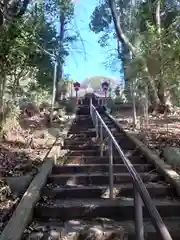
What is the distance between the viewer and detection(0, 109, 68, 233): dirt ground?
453 cm

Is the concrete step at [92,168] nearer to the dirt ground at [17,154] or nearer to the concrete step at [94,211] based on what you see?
the dirt ground at [17,154]

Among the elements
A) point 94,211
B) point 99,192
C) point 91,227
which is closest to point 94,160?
point 99,192

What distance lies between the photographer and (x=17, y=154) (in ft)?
21.6

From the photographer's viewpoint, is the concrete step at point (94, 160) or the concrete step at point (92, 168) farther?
the concrete step at point (94, 160)

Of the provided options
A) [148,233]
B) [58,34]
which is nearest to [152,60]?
[148,233]

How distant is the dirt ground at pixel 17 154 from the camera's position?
178 inches

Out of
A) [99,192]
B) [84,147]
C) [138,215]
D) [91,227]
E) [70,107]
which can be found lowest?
[91,227]

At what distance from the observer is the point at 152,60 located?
35.9ft

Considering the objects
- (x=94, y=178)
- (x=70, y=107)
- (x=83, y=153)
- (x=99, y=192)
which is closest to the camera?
(x=99, y=192)

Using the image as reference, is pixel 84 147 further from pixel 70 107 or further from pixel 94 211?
pixel 70 107

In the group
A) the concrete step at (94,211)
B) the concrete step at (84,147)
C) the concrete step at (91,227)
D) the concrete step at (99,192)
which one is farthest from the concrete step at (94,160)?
the concrete step at (91,227)

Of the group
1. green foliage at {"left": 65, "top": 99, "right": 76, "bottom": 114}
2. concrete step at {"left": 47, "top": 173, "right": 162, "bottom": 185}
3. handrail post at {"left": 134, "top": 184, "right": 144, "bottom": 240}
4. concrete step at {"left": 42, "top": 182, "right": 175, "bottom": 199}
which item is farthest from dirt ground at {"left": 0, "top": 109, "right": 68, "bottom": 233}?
green foliage at {"left": 65, "top": 99, "right": 76, "bottom": 114}

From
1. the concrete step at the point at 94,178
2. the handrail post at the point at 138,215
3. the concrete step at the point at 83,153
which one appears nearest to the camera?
the handrail post at the point at 138,215

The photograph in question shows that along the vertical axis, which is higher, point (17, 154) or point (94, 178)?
point (17, 154)
